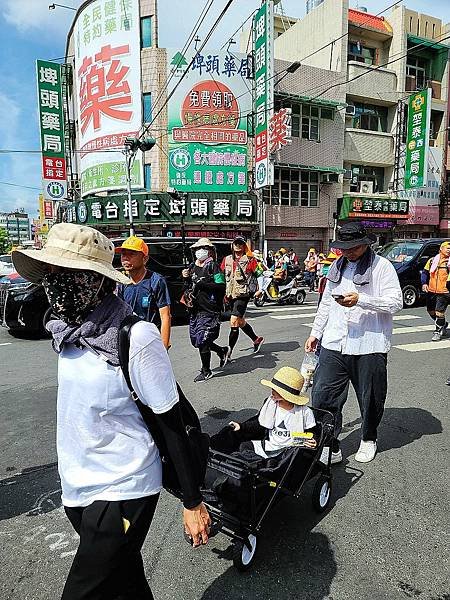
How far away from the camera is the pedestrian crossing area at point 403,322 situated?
790cm

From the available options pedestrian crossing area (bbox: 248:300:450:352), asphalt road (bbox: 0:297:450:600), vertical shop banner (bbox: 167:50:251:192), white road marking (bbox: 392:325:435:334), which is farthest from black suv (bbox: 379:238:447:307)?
vertical shop banner (bbox: 167:50:251:192)

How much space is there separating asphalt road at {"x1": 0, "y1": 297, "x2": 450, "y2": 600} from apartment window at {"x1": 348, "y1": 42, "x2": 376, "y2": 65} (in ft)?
81.9

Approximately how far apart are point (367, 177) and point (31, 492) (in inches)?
1023

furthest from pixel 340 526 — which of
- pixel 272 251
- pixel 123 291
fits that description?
pixel 272 251

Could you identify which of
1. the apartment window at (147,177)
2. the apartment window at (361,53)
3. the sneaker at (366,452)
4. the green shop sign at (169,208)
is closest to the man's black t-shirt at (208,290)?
the sneaker at (366,452)

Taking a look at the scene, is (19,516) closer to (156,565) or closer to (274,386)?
(156,565)

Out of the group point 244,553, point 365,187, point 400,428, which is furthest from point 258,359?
point 365,187

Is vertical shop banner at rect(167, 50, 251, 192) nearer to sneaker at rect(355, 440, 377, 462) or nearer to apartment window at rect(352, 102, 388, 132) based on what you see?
apartment window at rect(352, 102, 388, 132)

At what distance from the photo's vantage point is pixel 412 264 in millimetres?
12672

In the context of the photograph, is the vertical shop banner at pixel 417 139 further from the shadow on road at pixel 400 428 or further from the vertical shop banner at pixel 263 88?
the shadow on road at pixel 400 428

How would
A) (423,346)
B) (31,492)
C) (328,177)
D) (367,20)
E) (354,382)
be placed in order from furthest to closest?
(367,20) → (328,177) → (423,346) → (354,382) → (31,492)

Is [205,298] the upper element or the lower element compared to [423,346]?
upper

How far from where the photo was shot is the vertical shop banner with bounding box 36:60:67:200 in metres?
22.7

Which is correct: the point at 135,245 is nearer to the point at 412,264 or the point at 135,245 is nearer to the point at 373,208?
the point at 412,264
